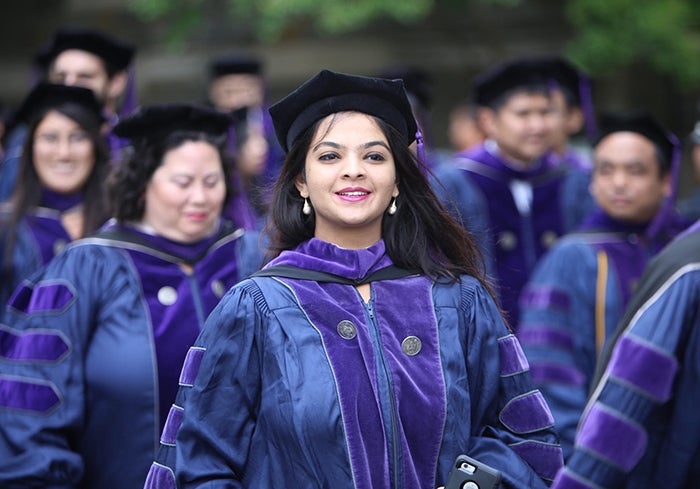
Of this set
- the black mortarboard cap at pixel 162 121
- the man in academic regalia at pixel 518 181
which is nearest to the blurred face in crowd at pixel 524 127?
the man in academic regalia at pixel 518 181

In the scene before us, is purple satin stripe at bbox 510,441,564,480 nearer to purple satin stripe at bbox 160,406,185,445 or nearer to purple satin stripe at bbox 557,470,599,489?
purple satin stripe at bbox 557,470,599,489

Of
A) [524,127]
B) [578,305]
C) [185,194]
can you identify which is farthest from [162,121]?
[524,127]

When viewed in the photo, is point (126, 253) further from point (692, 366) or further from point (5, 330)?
point (692, 366)

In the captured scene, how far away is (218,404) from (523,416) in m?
0.91

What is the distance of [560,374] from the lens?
642 cm

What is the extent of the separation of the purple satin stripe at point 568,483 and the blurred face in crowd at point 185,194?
217 centimetres

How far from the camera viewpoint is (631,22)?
11750 mm

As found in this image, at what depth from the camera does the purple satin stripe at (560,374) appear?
6.40m

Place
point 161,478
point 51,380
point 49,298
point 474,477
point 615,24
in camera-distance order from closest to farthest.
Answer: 1. point 474,477
2. point 161,478
3. point 51,380
4. point 49,298
5. point 615,24

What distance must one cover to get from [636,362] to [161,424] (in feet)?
6.95

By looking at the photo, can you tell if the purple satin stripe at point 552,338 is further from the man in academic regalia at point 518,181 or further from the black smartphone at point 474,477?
the black smartphone at point 474,477

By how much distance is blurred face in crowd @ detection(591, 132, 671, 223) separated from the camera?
257 inches

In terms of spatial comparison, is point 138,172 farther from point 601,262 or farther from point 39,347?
point 601,262

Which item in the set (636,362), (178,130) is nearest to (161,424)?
(178,130)
